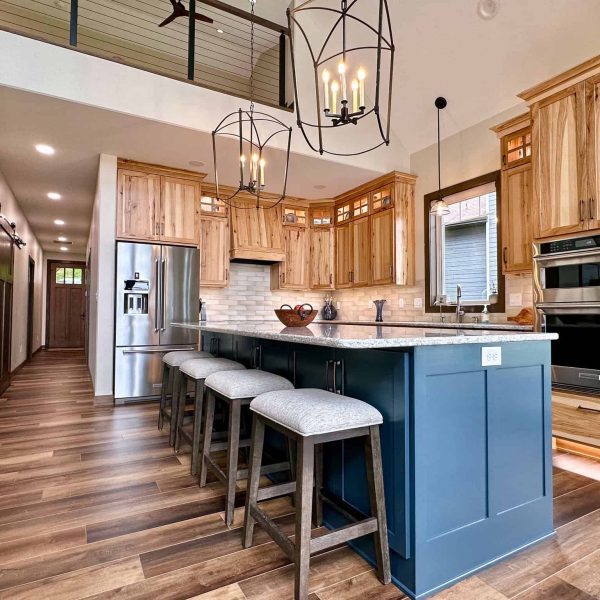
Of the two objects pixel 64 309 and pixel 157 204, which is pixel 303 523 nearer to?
pixel 157 204

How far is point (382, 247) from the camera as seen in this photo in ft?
→ 17.5

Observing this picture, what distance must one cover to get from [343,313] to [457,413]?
4.87 meters

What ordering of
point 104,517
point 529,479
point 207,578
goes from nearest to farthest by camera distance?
point 207,578 < point 529,479 < point 104,517

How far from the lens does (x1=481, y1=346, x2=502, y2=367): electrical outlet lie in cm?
170

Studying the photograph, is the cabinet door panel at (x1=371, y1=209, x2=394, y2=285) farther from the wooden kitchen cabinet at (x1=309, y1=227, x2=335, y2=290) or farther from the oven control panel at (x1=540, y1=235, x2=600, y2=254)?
the oven control panel at (x1=540, y1=235, x2=600, y2=254)

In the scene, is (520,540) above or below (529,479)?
below

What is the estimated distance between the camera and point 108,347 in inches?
180

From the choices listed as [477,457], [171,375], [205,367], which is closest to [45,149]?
[171,375]

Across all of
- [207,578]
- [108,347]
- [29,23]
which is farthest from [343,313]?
[29,23]

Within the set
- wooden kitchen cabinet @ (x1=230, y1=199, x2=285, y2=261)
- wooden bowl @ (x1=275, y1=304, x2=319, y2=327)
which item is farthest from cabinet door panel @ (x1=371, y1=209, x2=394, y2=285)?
wooden bowl @ (x1=275, y1=304, x2=319, y2=327)

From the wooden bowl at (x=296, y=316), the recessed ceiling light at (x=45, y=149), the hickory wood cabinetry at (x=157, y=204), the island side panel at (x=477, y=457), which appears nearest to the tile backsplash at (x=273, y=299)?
the hickory wood cabinetry at (x=157, y=204)

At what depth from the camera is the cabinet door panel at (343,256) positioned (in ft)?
19.6

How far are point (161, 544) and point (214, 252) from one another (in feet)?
13.5

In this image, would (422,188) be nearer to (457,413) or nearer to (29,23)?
(457,413)
